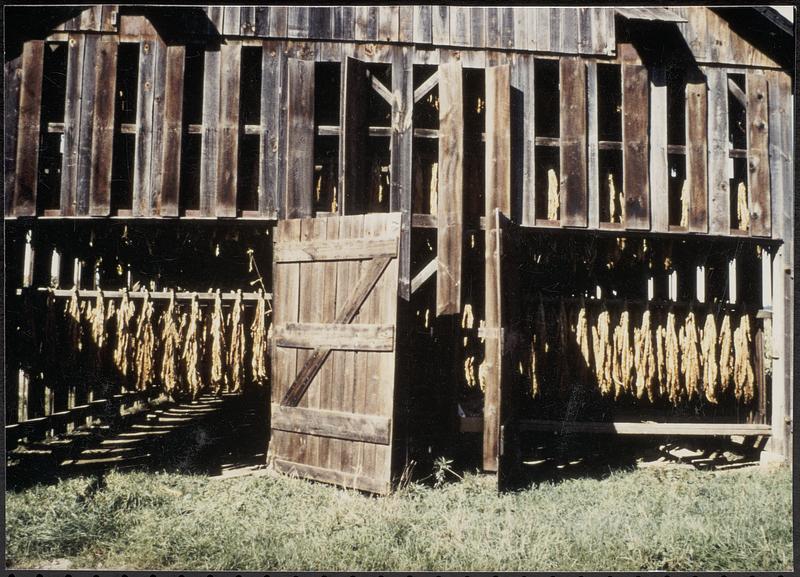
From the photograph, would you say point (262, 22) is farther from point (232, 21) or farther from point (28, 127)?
point (28, 127)

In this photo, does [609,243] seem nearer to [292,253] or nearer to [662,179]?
[662,179]

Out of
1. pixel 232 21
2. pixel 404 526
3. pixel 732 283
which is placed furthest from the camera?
pixel 732 283

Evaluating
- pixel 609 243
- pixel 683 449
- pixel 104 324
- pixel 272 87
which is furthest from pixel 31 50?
pixel 683 449

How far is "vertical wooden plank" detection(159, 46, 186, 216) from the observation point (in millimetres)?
6574

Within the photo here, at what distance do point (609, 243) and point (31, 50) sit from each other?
7.98 metres

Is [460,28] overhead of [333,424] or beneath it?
overhead

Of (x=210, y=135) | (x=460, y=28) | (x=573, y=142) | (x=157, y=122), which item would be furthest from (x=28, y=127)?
(x=573, y=142)

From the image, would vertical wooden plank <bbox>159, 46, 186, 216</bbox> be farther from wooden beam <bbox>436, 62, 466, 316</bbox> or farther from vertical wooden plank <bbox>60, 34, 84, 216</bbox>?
wooden beam <bbox>436, 62, 466, 316</bbox>

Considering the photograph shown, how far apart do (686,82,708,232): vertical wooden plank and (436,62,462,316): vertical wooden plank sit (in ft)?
10.3

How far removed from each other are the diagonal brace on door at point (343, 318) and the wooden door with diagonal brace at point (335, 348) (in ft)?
0.04

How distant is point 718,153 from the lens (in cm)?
704

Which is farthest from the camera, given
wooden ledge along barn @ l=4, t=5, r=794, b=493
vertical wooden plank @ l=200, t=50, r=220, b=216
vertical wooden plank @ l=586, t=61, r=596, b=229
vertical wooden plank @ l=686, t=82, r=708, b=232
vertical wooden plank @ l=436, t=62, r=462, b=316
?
vertical wooden plank @ l=686, t=82, r=708, b=232

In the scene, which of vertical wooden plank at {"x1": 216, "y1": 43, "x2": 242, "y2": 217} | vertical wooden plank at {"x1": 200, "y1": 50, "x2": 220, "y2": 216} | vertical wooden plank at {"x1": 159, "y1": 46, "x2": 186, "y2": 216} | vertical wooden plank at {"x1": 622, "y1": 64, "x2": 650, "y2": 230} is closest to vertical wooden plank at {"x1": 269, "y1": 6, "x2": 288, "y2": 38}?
vertical wooden plank at {"x1": 216, "y1": 43, "x2": 242, "y2": 217}

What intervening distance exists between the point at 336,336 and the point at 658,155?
480 cm
